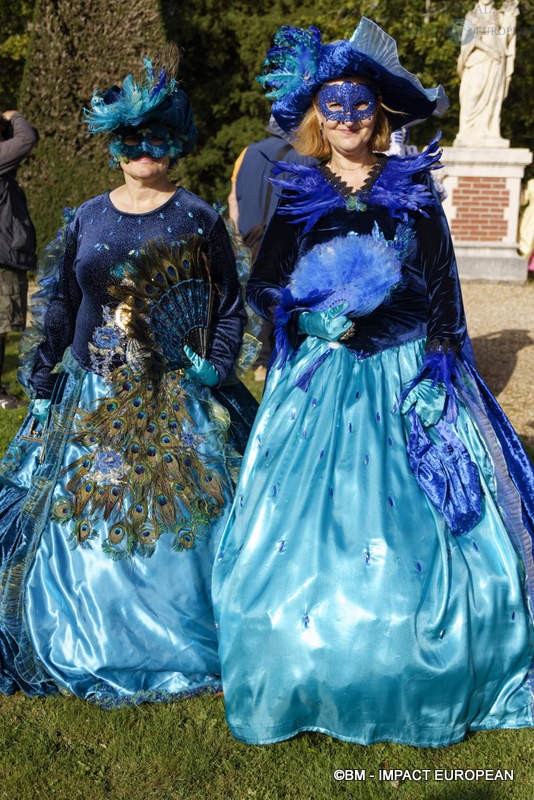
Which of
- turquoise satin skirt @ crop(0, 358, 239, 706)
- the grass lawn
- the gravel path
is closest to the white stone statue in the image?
the gravel path

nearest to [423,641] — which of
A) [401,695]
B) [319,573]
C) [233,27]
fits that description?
[401,695]

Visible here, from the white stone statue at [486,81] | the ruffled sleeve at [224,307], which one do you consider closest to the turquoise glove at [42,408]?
the ruffled sleeve at [224,307]

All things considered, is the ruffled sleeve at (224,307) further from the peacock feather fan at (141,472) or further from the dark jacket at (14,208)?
the dark jacket at (14,208)

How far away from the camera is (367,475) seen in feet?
9.59

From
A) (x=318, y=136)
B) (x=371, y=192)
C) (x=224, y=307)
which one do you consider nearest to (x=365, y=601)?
(x=224, y=307)

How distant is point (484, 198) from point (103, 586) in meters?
12.3

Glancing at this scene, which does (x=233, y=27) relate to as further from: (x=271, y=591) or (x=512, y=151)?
(x=271, y=591)

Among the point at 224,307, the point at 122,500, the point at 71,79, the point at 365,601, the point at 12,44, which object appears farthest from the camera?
the point at 12,44

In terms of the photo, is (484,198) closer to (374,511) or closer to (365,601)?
(374,511)

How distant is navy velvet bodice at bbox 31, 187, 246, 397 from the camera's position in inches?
126

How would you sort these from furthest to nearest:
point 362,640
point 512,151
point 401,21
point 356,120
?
point 401,21 < point 512,151 < point 356,120 < point 362,640

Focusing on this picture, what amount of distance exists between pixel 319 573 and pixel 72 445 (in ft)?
3.61

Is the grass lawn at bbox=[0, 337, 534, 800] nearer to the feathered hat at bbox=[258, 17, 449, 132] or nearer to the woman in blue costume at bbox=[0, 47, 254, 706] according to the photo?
the woman in blue costume at bbox=[0, 47, 254, 706]

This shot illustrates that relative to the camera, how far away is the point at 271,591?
2846 millimetres
